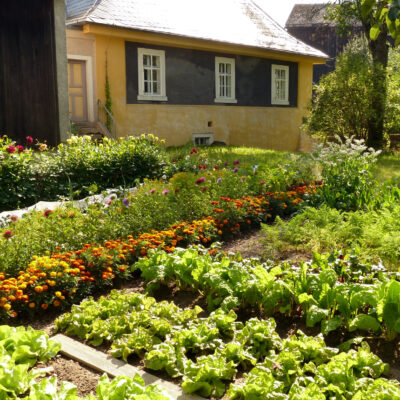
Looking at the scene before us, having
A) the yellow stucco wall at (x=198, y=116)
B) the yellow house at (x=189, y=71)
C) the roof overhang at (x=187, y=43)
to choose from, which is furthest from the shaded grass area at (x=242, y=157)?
the roof overhang at (x=187, y=43)

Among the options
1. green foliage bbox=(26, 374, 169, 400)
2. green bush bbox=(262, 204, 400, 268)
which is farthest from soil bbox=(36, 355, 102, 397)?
green bush bbox=(262, 204, 400, 268)

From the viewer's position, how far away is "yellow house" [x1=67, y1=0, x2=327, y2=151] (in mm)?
14641

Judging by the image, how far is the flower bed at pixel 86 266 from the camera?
398cm

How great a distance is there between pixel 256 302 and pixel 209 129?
14127 millimetres

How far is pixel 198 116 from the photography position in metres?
17.2

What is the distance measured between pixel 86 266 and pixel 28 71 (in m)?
7.93

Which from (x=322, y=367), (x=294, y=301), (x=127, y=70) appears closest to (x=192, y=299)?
(x=294, y=301)

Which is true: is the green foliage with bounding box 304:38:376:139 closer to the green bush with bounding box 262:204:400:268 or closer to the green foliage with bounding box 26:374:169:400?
the green bush with bounding box 262:204:400:268

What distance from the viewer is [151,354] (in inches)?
122

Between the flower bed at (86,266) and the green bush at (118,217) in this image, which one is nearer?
the flower bed at (86,266)

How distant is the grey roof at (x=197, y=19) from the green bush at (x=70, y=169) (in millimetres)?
5915

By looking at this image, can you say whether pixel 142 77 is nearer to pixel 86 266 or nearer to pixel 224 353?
pixel 86 266

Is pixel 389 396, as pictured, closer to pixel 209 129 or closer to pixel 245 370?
pixel 245 370

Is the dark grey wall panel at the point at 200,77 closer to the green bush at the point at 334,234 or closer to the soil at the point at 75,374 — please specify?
the green bush at the point at 334,234
